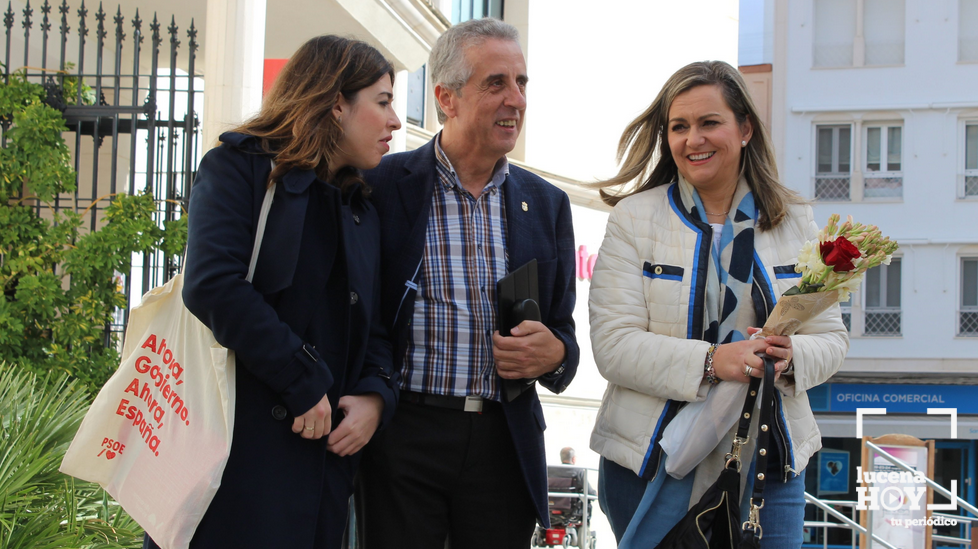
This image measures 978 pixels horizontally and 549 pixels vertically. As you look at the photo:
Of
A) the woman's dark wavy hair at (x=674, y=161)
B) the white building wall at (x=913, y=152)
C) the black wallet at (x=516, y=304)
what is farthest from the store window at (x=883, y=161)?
the black wallet at (x=516, y=304)

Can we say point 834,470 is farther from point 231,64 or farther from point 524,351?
point 524,351

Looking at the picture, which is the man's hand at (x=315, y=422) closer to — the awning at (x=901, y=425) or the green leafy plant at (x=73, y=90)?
the green leafy plant at (x=73, y=90)

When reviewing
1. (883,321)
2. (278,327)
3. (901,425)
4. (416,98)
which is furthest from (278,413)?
(883,321)

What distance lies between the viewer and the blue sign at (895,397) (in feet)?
79.5

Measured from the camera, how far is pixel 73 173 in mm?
7113

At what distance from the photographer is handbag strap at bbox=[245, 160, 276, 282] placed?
96.1 inches

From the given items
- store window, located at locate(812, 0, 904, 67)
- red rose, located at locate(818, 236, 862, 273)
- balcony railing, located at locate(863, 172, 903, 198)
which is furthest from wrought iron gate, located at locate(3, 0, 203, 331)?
store window, located at locate(812, 0, 904, 67)

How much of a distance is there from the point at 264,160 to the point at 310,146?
0.14 meters

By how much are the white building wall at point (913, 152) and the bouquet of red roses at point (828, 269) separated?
78.2 ft

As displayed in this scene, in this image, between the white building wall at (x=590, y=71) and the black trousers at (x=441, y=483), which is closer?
the black trousers at (x=441, y=483)

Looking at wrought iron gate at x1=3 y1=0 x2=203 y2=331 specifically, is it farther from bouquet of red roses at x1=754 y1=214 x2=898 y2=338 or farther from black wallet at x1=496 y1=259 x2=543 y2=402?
bouquet of red roses at x1=754 y1=214 x2=898 y2=338

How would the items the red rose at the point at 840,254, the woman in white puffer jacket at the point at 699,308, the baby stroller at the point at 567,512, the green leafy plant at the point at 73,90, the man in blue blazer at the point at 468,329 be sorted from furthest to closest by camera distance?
the baby stroller at the point at 567,512, the green leafy plant at the point at 73,90, the man in blue blazer at the point at 468,329, the woman in white puffer jacket at the point at 699,308, the red rose at the point at 840,254

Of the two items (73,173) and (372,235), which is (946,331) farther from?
(372,235)

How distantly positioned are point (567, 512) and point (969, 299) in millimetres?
17684
